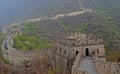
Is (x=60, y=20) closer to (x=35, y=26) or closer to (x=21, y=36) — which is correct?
(x=35, y=26)

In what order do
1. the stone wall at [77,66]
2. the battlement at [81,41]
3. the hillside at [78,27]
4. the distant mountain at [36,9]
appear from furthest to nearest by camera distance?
the distant mountain at [36,9] < the hillside at [78,27] < the battlement at [81,41] < the stone wall at [77,66]

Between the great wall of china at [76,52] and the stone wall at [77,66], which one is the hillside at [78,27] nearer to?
the great wall of china at [76,52]

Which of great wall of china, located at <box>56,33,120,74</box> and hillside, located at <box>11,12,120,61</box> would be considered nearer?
great wall of china, located at <box>56,33,120,74</box>

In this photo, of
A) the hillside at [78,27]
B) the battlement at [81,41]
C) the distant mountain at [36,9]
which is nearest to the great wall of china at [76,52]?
the battlement at [81,41]

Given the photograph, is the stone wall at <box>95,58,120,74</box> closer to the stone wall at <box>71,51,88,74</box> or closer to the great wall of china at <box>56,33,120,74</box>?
the stone wall at <box>71,51,88,74</box>

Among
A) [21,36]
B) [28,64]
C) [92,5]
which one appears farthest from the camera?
[92,5]

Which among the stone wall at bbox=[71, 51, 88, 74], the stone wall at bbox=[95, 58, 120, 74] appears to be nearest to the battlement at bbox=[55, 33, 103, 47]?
the stone wall at bbox=[71, 51, 88, 74]

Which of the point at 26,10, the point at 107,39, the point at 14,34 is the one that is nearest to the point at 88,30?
the point at 107,39

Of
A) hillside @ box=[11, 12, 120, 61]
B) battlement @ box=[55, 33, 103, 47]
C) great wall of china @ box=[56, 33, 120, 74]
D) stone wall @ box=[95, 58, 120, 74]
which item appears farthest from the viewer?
hillside @ box=[11, 12, 120, 61]

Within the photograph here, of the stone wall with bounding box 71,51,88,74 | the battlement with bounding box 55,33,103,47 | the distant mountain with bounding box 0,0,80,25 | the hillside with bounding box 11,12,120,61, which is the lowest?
the stone wall with bounding box 71,51,88,74

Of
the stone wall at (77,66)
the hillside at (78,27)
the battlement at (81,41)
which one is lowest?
the stone wall at (77,66)

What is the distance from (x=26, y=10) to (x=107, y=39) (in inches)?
2464

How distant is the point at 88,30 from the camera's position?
7594 centimetres

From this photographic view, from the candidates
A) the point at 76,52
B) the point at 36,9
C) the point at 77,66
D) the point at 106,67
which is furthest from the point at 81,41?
the point at 36,9
